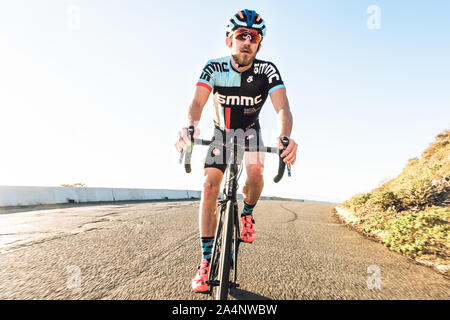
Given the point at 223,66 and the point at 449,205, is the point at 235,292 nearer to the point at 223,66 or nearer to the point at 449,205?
the point at 223,66

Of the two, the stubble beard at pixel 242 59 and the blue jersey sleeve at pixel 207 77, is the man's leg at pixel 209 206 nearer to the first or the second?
the blue jersey sleeve at pixel 207 77

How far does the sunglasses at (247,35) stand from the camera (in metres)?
2.70

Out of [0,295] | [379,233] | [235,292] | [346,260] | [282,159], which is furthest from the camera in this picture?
[379,233]

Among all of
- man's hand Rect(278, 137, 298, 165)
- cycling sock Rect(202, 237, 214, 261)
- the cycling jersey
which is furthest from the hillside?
the cycling jersey

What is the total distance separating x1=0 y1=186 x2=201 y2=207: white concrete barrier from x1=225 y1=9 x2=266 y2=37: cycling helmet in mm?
9707

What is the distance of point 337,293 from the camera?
223 centimetres

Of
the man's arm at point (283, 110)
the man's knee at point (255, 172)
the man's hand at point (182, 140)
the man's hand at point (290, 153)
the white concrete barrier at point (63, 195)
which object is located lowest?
the white concrete barrier at point (63, 195)

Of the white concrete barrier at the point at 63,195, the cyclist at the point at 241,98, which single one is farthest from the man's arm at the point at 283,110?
the white concrete barrier at the point at 63,195

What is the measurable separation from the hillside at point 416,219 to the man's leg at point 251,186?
242cm

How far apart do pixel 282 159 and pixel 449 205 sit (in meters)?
4.53

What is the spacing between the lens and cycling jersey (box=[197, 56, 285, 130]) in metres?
2.81

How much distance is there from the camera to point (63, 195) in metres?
9.73

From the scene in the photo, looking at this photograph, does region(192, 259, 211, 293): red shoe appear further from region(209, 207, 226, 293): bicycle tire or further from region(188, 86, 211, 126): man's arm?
region(188, 86, 211, 126): man's arm
